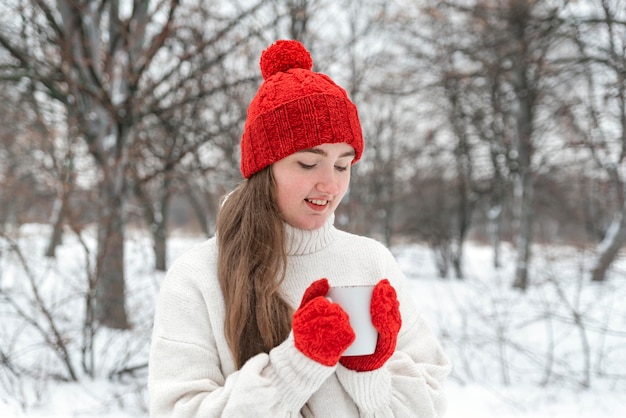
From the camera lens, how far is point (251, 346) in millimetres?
1348

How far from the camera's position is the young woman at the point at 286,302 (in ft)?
3.86

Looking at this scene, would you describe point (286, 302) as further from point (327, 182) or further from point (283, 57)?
point (283, 57)

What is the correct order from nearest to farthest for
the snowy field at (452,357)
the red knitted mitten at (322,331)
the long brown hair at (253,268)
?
the red knitted mitten at (322,331)
the long brown hair at (253,268)
the snowy field at (452,357)

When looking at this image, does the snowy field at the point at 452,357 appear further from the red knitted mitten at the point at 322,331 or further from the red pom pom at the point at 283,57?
the red knitted mitten at the point at 322,331

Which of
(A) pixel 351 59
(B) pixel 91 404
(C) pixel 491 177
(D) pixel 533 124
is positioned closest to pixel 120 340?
(B) pixel 91 404

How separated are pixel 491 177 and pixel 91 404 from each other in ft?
37.8

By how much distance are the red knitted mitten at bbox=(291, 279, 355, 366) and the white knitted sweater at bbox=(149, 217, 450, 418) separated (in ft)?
0.10

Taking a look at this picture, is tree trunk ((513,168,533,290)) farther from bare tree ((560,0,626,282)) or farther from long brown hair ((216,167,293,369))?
long brown hair ((216,167,293,369))

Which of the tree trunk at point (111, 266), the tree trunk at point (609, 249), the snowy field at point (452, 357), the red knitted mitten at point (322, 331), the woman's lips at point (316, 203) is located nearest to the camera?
the red knitted mitten at point (322, 331)

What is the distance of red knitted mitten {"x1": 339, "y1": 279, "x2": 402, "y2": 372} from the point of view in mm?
1217

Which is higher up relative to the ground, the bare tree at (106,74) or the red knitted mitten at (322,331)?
the bare tree at (106,74)

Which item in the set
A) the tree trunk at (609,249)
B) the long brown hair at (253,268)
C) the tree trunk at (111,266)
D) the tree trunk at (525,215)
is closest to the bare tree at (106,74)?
the tree trunk at (111,266)

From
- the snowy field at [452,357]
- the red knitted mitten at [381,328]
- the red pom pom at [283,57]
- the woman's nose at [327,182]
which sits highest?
the red pom pom at [283,57]

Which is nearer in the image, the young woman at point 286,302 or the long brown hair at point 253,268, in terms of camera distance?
the young woman at point 286,302
